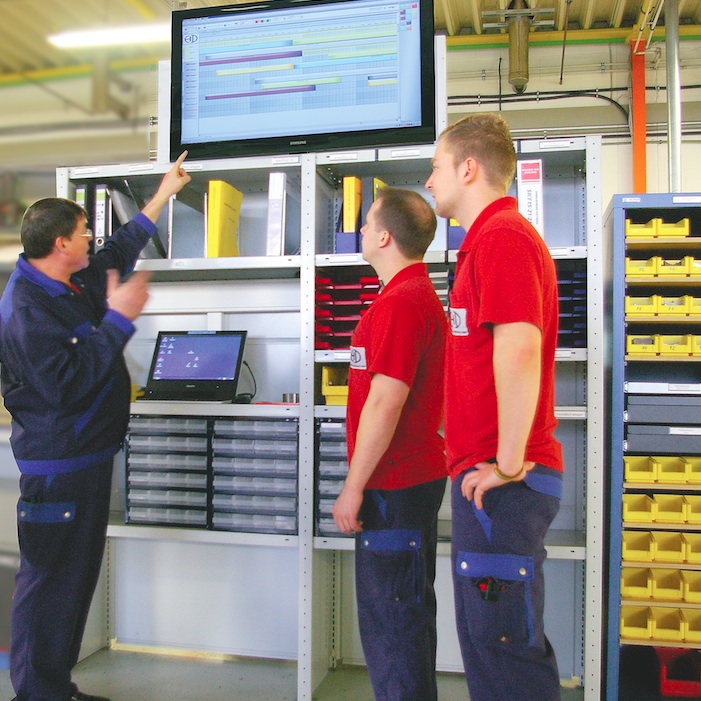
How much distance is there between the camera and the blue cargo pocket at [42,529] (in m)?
2.08

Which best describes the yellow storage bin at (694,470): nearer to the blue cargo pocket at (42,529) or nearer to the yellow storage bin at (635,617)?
the yellow storage bin at (635,617)

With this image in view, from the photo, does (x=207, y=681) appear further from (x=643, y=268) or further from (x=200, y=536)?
(x=643, y=268)

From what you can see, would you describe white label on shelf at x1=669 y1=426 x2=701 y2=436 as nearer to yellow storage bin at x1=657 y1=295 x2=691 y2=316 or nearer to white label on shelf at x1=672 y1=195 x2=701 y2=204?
yellow storage bin at x1=657 y1=295 x2=691 y2=316

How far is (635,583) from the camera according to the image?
2961mm

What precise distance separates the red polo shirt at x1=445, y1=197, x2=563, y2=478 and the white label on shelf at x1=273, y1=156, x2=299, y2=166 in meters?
1.21

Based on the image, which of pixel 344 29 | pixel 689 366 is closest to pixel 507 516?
pixel 344 29

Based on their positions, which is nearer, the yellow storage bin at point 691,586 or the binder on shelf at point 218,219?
the binder on shelf at point 218,219

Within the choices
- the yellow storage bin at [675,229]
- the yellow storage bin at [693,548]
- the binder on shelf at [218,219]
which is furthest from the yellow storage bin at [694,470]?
the binder on shelf at [218,219]

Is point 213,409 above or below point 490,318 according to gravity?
below

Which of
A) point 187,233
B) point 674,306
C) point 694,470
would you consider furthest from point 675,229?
point 187,233

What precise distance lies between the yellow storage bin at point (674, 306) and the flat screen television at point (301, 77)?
1.21m

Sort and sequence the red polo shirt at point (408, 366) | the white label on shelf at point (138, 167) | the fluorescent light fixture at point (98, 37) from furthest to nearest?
the white label on shelf at point (138, 167), the red polo shirt at point (408, 366), the fluorescent light fixture at point (98, 37)

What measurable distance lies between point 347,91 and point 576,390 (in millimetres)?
1499

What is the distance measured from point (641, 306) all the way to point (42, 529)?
2403 millimetres
